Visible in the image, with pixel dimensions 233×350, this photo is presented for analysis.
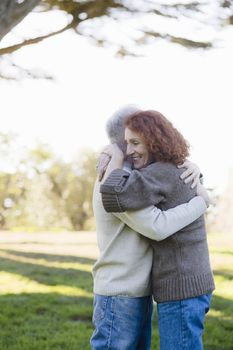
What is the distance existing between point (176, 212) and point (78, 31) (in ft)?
12.1

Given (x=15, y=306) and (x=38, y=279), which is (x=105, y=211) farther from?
(x=38, y=279)

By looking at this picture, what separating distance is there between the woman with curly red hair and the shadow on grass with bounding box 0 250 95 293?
13.5 feet

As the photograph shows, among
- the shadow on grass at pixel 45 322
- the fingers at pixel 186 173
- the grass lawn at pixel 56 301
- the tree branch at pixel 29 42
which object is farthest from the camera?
the tree branch at pixel 29 42

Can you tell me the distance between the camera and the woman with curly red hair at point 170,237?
249cm

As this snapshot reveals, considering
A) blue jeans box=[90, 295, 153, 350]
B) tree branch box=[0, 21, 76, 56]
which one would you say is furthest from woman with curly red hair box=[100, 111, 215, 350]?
tree branch box=[0, 21, 76, 56]

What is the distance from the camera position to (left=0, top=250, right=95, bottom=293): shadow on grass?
7.11 metres

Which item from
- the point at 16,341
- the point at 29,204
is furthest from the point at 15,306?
the point at 29,204

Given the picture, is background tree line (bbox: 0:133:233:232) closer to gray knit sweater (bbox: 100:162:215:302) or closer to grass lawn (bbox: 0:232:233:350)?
grass lawn (bbox: 0:232:233:350)

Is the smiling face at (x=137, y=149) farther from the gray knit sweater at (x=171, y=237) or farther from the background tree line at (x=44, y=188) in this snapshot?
the background tree line at (x=44, y=188)

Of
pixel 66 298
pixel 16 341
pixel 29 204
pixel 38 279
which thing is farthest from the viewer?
pixel 29 204

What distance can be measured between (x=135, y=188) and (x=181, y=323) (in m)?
0.56

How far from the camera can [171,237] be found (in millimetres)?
2561

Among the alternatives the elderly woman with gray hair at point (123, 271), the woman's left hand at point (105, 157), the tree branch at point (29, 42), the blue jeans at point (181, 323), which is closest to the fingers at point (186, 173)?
the elderly woman with gray hair at point (123, 271)

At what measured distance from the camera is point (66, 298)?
20.4ft
